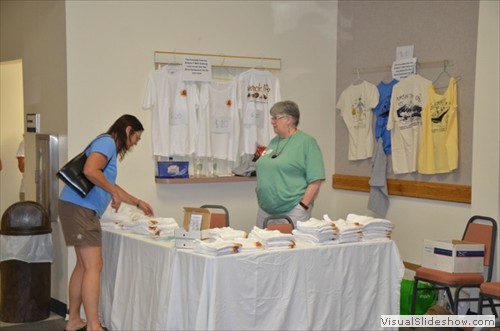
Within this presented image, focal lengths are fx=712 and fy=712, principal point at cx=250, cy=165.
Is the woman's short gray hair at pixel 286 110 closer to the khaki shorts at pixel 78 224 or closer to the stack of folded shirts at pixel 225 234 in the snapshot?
the stack of folded shirts at pixel 225 234

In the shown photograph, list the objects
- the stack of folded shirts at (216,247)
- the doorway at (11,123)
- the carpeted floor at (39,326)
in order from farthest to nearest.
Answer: the doorway at (11,123)
the carpeted floor at (39,326)
the stack of folded shirts at (216,247)

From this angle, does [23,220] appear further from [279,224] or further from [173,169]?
[279,224]

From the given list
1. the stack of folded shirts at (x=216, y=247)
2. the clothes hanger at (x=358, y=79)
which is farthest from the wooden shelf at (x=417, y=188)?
the stack of folded shirts at (x=216, y=247)

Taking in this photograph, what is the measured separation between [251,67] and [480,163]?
7.55 ft

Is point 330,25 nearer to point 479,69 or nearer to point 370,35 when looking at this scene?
point 370,35

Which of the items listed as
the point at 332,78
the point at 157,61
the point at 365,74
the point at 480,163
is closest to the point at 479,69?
the point at 480,163

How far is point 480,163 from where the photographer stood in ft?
17.7

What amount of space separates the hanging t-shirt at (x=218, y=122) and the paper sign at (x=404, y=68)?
1.46 meters

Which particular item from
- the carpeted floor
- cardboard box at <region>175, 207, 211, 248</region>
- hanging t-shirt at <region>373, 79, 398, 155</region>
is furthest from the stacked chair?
the carpeted floor

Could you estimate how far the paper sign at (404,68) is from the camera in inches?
245

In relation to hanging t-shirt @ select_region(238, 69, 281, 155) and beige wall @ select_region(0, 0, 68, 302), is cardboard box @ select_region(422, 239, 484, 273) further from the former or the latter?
beige wall @ select_region(0, 0, 68, 302)

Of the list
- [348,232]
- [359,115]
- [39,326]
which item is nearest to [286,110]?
[348,232]

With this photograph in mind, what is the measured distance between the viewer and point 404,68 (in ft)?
20.7

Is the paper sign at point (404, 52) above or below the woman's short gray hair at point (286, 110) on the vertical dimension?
above
